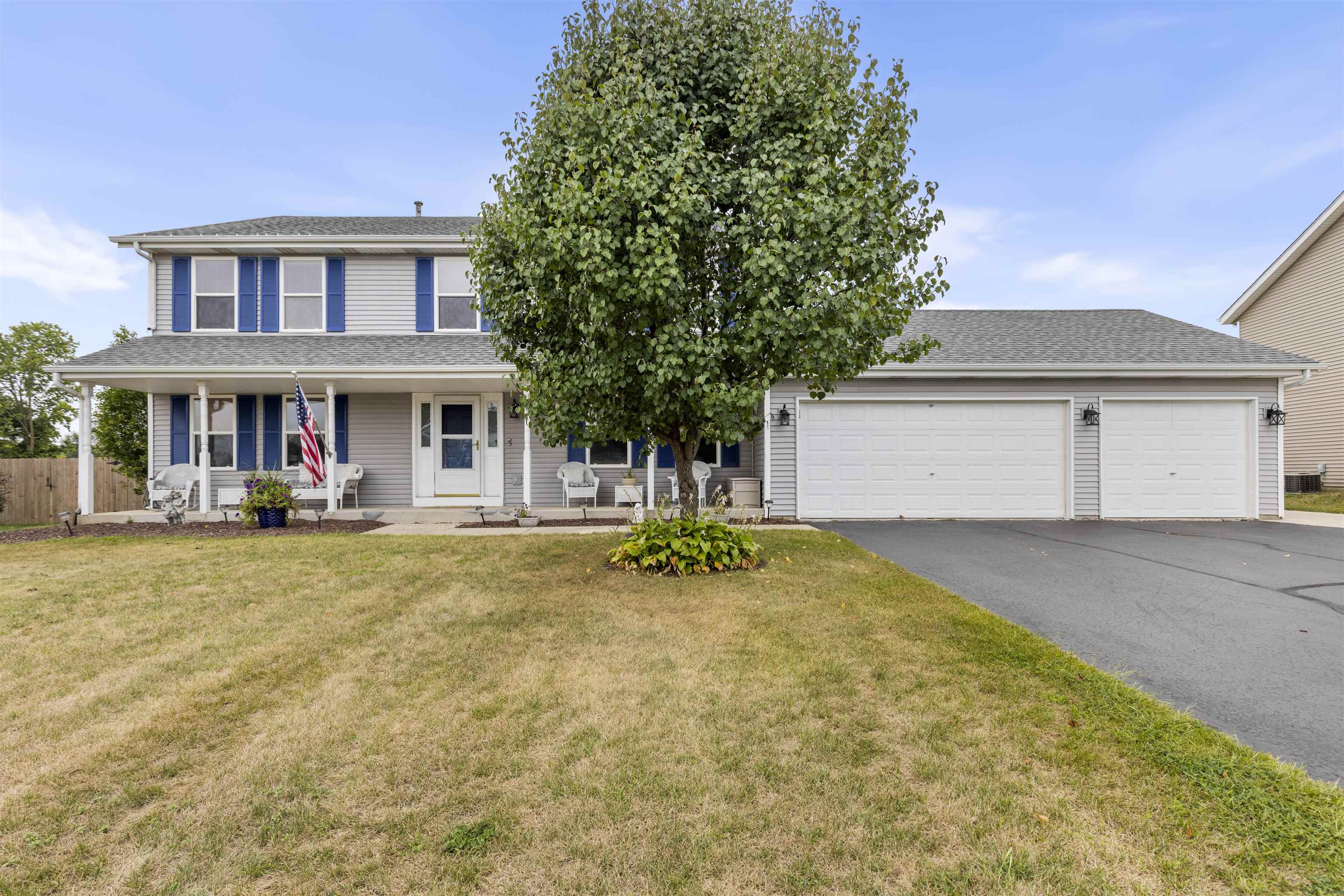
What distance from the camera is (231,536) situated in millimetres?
8352

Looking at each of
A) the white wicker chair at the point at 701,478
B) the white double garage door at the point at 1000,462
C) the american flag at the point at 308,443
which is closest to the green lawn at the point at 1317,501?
the white double garage door at the point at 1000,462

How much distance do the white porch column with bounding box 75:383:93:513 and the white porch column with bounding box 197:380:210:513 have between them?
1451mm

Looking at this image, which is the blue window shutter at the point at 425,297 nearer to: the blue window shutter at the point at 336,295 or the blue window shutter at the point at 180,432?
the blue window shutter at the point at 336,295

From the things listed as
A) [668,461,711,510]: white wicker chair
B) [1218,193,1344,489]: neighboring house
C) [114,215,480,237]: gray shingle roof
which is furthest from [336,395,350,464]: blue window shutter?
[1218,193,1344,489]: neighboring house

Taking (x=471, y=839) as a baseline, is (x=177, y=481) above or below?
above

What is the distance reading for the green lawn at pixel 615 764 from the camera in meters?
1.92

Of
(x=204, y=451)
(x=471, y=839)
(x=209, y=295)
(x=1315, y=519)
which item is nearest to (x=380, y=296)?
(x=209, y=295)

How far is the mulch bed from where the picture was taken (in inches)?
337

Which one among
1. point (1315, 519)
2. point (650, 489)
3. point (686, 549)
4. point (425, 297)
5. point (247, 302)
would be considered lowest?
point (1315, 519)

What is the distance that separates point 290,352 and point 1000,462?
13.0 meters

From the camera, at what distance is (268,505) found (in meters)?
9.02

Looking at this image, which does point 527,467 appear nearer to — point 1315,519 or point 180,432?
point 180,432

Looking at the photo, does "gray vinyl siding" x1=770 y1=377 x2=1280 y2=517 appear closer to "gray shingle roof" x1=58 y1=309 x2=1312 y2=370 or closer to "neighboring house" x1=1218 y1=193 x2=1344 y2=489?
"gray shingle roof" x1=58 y1=309 x2=1312 y2=370

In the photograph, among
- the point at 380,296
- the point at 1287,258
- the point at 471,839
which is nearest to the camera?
the point at 471,839
